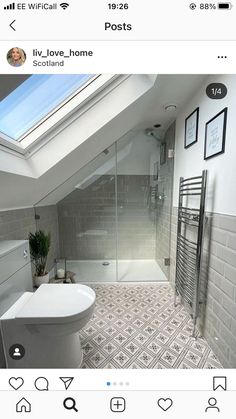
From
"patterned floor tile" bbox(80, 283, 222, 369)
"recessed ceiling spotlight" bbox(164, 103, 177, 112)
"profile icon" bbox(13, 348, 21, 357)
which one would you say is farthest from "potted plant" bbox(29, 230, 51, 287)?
"recessed ceiling spotlight" bbox(164, 103, 177, 112)

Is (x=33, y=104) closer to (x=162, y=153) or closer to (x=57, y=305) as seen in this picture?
(x=57, y=305)

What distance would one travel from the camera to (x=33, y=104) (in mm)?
1111

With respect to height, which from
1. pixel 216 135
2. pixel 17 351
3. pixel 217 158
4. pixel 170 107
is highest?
pixel 170 107

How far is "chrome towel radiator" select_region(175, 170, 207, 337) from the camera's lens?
46.1 inches

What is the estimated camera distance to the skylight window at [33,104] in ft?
3.20
